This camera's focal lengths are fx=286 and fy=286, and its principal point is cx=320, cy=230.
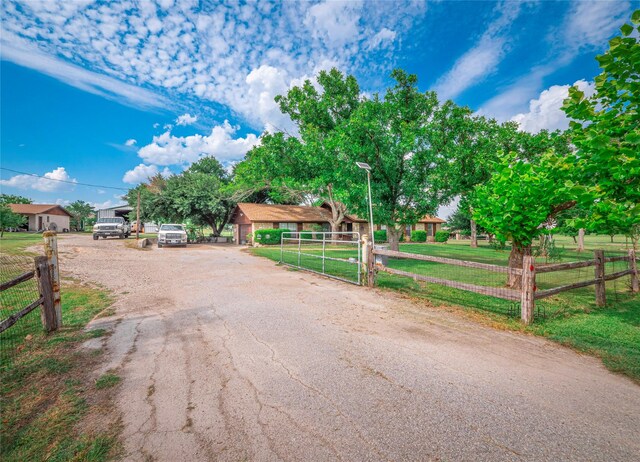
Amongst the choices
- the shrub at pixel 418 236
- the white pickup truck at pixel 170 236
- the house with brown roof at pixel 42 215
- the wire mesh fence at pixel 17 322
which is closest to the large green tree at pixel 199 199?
the white pickup truck at pixel 170 236

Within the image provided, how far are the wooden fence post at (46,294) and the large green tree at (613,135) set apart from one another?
7.83 metres

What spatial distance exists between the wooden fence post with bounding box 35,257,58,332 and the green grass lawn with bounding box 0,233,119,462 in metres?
0.17

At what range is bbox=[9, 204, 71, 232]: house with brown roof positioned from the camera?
46.7 metres

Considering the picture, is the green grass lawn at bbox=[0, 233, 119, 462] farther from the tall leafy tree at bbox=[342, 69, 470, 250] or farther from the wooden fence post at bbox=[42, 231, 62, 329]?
the tall leafy tree at bbox=[342, 69, 470, 250]

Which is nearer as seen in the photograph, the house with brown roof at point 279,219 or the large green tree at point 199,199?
the large green tree at point 199,199

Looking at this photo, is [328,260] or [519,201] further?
[328,260]

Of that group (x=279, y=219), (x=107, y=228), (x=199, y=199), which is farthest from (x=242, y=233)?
(x=107, y=228)

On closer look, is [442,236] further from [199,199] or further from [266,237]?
[199,199]

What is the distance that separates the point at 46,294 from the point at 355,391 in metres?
5.16

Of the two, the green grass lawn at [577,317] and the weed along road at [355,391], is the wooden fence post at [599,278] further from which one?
the weed along road at [355,391]

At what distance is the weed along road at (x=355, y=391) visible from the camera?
2.24m

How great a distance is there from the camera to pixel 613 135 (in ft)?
13.4

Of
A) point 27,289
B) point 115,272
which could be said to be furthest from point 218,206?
point 27,289

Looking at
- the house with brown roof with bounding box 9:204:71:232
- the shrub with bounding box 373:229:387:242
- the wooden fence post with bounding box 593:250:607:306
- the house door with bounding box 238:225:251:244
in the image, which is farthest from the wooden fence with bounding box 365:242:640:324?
the house with brown roof with bounding box 9:204:71:232
